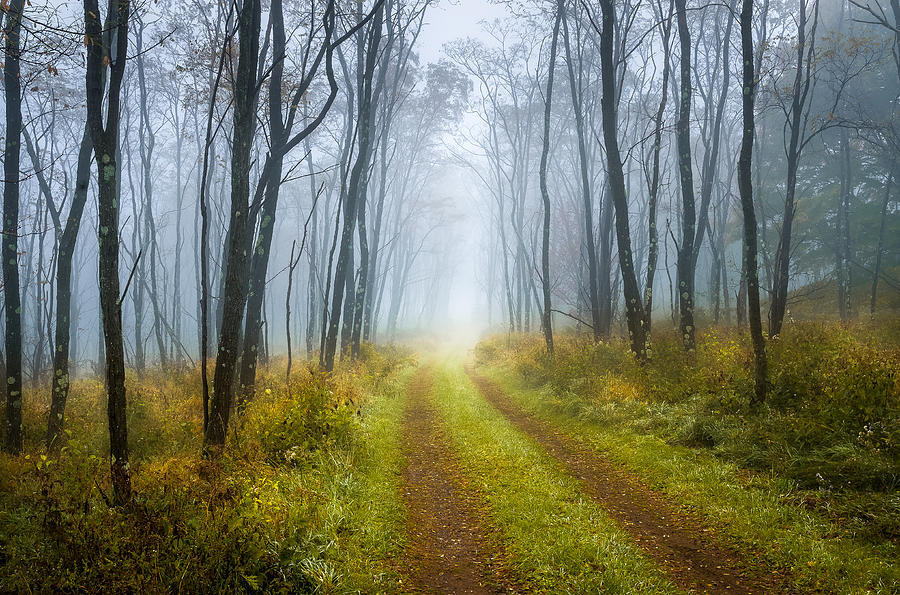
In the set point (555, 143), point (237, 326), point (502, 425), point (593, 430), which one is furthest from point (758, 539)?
point (555, 143)

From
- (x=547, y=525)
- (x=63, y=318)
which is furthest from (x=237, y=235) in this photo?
(x=547, y=525)

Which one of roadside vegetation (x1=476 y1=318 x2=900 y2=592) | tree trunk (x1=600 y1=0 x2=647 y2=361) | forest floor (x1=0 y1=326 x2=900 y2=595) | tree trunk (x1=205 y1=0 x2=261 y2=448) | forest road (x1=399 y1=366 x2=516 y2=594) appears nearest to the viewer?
forest floor (x1=0 y1=326 x2=900 y2=595)

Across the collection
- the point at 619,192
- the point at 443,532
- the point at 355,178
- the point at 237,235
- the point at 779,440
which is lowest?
the point at 443,532

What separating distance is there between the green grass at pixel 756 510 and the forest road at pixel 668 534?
0.67 feet

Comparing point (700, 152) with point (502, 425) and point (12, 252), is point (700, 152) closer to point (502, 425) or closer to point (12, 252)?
point (502, 425)

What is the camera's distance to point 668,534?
472 cm

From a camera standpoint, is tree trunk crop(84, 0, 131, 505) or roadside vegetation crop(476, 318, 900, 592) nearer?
roadside vegetation crop(476, 318, 900, 592)

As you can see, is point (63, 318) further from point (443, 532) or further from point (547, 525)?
point (547, 525)

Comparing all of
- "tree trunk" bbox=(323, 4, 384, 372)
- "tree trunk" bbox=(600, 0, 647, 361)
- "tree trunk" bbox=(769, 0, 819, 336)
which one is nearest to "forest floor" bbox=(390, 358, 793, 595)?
"tree trunk" bbox=(600, 0, 647, 361)

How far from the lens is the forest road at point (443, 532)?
410cm

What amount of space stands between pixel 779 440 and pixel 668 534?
272 centimetres

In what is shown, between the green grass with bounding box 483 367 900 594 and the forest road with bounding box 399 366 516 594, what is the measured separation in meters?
2.55

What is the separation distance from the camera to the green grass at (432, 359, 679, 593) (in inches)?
153

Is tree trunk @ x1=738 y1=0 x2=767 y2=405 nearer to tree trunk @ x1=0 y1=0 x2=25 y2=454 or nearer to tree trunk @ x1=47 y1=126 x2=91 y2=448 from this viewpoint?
tree trunk @ x1=47 y1=126 x2=91 y2=448
